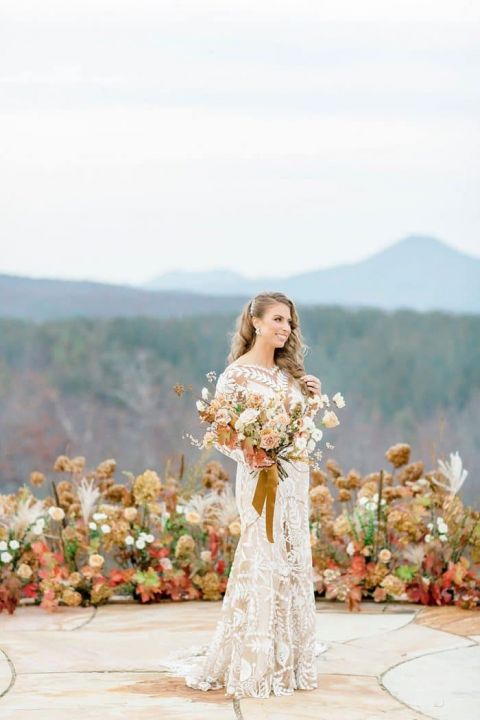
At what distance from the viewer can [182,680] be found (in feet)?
21.3

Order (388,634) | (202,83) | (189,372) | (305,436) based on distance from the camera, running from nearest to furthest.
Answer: (305,436) → (388,634) → (202,83) → (189,372)

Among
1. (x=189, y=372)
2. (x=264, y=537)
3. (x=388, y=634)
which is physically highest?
(x=189, y=372)

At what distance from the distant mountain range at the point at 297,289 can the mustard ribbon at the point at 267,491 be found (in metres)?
28.2

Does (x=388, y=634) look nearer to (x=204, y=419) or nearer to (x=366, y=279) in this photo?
(x=204, y=419)

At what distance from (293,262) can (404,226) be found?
3.59 meters

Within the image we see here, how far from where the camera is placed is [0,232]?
32250 millimetres

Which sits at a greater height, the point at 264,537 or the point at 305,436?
the point at 305,436

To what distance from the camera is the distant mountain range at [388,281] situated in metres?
36.0

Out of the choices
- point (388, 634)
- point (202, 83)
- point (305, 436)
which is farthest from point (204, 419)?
point (202, 83)

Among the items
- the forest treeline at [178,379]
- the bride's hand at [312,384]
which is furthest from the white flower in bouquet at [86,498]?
the forest treeline at [178,379]

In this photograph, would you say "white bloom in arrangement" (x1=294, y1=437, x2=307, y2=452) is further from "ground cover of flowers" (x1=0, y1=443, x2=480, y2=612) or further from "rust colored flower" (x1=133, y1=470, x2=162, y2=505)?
"rust colored flower" (x1=133, y1=470, x2=162, y2=505)

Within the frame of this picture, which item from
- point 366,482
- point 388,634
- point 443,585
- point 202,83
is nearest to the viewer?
point 388,634

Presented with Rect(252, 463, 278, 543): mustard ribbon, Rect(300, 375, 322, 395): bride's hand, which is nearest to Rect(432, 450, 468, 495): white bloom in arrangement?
Rect(300, 375, 322, 395): bride's hand

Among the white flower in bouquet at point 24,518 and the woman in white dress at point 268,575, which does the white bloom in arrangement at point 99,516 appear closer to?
the white flower in bouquet at point 24,518
